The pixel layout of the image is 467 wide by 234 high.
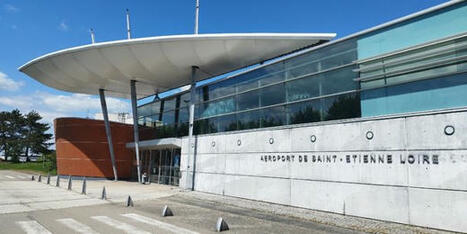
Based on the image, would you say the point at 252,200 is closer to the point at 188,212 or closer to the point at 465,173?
the point at 188,212

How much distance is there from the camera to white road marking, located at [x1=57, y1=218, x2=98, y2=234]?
28.7 ft

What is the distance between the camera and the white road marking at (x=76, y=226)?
8742 mm

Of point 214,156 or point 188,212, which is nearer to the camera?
point 188,212

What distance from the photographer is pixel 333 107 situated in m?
13.9

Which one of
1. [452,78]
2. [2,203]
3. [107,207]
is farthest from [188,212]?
[452,78]

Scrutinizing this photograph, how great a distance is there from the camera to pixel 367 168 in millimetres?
11648

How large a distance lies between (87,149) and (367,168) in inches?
1061

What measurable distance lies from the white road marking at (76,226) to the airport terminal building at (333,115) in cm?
839

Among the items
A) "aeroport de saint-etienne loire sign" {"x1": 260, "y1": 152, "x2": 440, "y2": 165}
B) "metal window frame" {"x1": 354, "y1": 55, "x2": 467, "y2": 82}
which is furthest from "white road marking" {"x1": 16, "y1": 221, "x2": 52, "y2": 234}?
"metal window frame" {"x1": 354, "y1": 55, "x2": 467, "y2": 82}

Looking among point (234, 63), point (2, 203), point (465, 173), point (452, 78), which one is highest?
point (234, 63)

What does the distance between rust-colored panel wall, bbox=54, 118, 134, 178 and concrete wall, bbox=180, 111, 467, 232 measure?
1789 cm

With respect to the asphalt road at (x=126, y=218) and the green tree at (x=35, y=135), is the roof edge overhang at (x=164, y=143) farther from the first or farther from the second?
the green tree at (x=35, y=135)

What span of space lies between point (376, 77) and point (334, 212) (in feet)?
17.7

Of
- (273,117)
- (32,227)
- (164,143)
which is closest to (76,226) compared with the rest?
(32,227)
